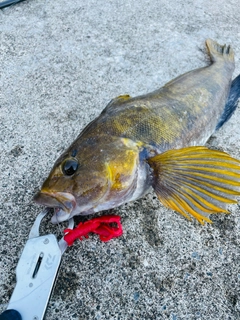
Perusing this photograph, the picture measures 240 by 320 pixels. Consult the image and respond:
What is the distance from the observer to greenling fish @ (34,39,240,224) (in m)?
1.72

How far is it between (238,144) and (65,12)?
2.55 meters

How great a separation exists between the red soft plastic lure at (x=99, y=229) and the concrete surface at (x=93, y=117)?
0.06m

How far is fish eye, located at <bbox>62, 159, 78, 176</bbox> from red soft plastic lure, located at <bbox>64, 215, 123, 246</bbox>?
329 mm

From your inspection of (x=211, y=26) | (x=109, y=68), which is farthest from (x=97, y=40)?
(x=211, y=26)

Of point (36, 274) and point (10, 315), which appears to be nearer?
point (10, 315)

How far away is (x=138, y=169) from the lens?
1852mm

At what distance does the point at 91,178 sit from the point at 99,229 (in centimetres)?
37

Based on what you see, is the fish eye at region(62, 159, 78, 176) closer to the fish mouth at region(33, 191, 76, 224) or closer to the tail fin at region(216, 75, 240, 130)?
the fish mouth at region(33, 191, 76, 224)

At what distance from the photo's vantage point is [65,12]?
3727mm

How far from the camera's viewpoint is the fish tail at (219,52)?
2.96 metres

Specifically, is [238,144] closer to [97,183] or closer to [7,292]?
[97,183]

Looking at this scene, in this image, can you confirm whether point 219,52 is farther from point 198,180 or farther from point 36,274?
point 36,274

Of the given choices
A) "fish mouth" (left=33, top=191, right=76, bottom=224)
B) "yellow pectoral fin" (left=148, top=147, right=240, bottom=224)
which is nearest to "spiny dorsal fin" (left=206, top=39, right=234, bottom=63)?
"yellow pectoral fin" (left=148, top=147, right=240, bottom=224)

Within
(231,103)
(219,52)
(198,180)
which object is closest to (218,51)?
(219,52)
